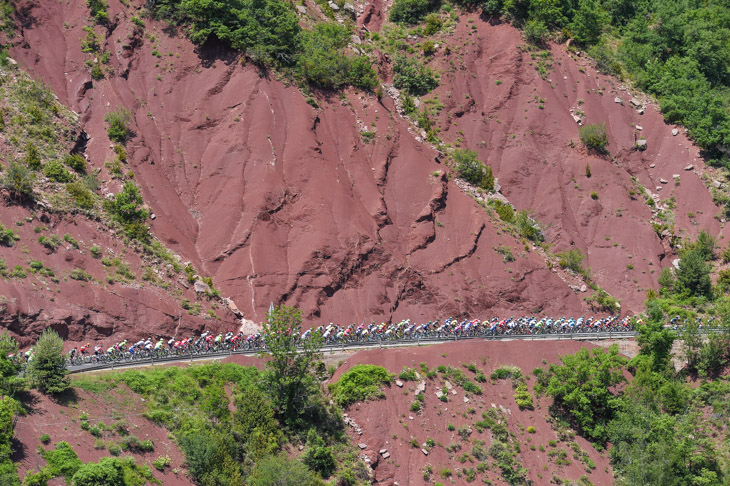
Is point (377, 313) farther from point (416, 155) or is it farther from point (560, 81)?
point (560, 81)

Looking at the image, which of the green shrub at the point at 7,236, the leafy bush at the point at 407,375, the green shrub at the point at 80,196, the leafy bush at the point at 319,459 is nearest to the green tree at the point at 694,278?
the leafy bush at the point at 407,375

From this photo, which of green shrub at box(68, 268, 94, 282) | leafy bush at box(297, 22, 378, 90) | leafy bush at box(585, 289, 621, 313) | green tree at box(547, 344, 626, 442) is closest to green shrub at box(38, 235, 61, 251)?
green shrub at box(68, 268, 94, 282)

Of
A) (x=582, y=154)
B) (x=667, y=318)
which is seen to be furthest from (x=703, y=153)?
(x=667, y=318)

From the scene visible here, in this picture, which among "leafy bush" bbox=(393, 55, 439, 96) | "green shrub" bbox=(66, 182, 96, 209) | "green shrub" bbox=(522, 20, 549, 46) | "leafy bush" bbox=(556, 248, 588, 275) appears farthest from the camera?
"green shrub" bbox=(522, 20, 549, 46)

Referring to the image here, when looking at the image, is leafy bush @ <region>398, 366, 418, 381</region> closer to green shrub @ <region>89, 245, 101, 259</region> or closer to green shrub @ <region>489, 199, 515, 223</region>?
green shrub @ <region>89, 245, 101, 259</region>

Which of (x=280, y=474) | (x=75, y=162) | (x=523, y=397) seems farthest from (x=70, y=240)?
(x=523, y=397)

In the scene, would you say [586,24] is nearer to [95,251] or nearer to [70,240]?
[95,251]
